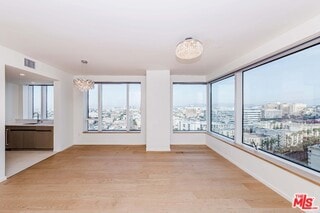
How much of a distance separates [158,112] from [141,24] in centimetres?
375

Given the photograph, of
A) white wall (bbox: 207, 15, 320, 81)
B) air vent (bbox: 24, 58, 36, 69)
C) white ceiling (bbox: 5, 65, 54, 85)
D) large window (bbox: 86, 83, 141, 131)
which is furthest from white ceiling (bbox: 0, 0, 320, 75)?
large window (bbox: 86, 83, 141, 131)

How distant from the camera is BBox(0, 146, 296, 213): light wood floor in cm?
269

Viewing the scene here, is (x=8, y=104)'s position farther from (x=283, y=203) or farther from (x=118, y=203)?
(x=283, y=203)

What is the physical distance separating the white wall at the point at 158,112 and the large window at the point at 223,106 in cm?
167

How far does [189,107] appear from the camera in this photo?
24.3ft

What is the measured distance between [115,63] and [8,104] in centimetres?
461

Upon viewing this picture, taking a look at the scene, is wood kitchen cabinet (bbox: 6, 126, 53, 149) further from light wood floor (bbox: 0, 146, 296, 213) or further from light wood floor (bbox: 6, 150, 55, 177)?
light wood floor (bbox: 0, 146, 296, 213)

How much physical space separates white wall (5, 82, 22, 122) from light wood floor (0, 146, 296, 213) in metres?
3.38

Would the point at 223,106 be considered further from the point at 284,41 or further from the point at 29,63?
the point at 29,63

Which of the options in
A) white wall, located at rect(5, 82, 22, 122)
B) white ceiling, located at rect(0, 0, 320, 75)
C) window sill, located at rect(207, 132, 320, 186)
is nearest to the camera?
white ceiling, located at rect(0, 0, 320, 75)

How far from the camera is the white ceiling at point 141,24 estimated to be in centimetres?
216

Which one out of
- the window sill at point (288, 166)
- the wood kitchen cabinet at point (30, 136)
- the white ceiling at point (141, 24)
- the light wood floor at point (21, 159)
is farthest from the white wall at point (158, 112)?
the wood kitchen cabinet at point (30, 136)

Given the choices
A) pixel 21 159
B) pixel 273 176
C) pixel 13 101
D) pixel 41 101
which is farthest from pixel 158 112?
pixel 13 101

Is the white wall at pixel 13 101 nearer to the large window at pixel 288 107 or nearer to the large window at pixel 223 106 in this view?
the large window at pixel 223 106
